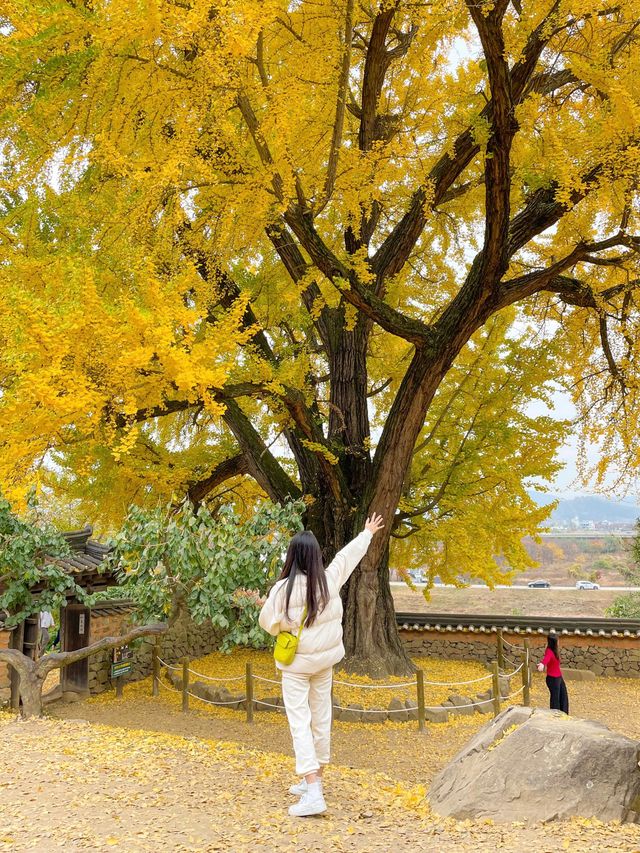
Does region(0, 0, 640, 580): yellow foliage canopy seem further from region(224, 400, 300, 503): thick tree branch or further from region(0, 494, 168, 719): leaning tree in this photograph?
region(0, 494, 168, 719): leaning tree

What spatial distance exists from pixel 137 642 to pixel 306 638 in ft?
23.4

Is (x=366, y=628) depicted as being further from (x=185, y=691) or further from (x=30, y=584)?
(x=30, y=584)

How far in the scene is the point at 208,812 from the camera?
3.45 m

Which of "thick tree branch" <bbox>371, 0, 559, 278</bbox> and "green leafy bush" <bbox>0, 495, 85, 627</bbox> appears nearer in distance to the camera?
"thick tree branch" <bbox>371, 0, 559, 278</bbox>

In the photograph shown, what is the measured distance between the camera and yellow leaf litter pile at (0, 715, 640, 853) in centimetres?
306

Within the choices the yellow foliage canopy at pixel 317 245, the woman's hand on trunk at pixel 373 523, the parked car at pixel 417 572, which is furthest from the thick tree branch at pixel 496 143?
the parked car at pixel 417 572

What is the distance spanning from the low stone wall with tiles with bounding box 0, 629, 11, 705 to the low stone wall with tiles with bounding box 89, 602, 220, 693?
3.82 ft

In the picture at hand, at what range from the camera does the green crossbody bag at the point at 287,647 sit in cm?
341

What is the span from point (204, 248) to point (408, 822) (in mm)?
5531

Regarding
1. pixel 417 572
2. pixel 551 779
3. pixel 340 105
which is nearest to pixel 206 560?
pixel 551 779

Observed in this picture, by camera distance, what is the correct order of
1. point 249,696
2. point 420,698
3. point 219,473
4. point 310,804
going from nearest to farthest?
point 310,804, point 420,698, point 249,696, point 219,473

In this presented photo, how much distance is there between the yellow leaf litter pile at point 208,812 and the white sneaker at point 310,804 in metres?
0.04

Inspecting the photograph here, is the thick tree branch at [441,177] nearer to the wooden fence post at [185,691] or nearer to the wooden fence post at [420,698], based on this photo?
the wooden fence post at [420,698]

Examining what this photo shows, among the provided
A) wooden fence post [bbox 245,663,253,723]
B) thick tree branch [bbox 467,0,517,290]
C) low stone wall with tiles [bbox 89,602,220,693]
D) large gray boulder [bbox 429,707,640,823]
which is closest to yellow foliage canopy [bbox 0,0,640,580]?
thick tree branch [bbox 467,0,517,290]
